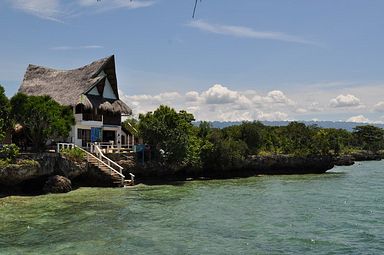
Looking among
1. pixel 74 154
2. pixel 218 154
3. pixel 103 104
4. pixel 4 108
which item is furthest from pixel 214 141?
pixel 4 108

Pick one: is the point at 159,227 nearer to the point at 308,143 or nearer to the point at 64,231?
the point at 64,231

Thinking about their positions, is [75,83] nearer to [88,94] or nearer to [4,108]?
[88,94]

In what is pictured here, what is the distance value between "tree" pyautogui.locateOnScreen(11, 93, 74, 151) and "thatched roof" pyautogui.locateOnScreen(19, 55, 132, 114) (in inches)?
260

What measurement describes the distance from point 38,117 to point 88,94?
32.1 feet

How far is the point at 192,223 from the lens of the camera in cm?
1812

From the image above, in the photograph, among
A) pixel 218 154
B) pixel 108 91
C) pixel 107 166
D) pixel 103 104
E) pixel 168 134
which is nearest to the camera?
pixel 107 166

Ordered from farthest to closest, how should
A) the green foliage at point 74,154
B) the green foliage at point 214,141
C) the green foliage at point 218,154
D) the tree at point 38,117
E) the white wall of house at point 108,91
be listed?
the green foliage at point 218,154, the white wall of house at point 108,91, the green foliage at point 214,141, the green foliage at point 74,154, the tree at point 38,117

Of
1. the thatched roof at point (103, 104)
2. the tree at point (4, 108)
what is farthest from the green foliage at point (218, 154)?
the tree at point (4, 108)

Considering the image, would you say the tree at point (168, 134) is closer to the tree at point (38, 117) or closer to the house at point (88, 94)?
the house at point (88, 94)

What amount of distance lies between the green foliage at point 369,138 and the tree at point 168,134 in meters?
85.1

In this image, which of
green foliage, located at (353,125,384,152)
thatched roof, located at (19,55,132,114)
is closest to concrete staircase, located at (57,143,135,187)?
thatched roof, located at (19,55,132,114)

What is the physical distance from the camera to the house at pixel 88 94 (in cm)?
3784

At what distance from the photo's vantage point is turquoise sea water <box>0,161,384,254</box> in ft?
46.2

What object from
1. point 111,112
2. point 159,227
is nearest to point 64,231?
point 159,227
